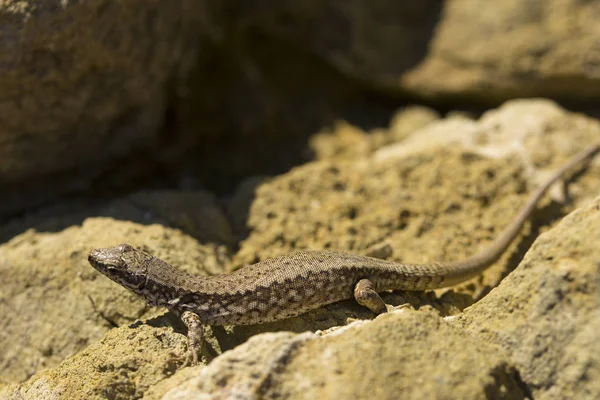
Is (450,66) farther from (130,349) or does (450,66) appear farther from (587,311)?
(130,349)

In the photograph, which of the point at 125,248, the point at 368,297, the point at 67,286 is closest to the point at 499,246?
the point at 368,297

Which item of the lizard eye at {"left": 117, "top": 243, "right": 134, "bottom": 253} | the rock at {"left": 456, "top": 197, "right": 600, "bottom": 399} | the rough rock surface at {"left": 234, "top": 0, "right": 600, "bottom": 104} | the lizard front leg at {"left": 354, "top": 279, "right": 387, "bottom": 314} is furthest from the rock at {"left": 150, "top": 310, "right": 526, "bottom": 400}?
the rough rock surface at {"left": 234, "top": 0, "right": 600, "bottom": 104}

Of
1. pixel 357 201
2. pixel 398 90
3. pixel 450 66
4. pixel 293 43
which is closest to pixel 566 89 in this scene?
pixel 450 66

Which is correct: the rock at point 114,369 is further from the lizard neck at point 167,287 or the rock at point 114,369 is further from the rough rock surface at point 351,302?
the lizard neck at point 167,287

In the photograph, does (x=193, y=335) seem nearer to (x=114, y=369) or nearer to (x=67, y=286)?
(x=114, y=369)

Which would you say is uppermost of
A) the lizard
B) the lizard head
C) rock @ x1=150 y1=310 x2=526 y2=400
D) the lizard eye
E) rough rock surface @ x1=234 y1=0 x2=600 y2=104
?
rough rock surface @ x1=234 y1=0 x2=600 y2=104

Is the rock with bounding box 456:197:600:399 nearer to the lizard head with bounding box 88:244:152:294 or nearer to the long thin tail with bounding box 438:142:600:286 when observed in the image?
the long thin tail with bounding box 438:142:600:286
